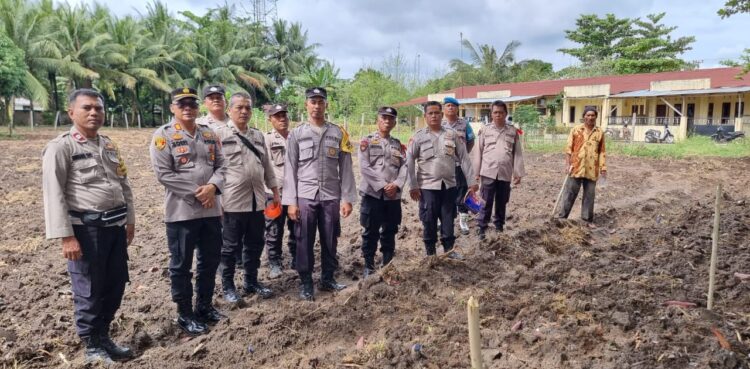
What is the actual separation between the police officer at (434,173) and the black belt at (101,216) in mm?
2630

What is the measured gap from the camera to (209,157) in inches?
140

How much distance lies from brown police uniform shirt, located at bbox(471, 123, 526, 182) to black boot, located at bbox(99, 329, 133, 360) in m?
4.06

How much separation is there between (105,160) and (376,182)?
7.23 ft

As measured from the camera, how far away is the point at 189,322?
3.53m

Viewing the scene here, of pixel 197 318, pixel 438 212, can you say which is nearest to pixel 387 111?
pixel 438 212

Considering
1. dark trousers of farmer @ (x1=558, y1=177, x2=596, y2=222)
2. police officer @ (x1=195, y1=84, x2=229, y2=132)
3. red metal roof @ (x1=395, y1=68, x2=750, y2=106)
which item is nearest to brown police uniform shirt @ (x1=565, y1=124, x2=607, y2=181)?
dark trousers of farmer @ (x1=558, y1=177, x2=596, y2=222)

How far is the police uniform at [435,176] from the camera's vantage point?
4898 millimetres

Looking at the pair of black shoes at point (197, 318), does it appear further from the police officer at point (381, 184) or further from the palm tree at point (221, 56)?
the palm tree at point (221, 56)

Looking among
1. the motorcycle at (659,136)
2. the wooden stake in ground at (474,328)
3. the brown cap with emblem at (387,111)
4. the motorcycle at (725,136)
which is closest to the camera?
the wooden stake in ground at (474,328)

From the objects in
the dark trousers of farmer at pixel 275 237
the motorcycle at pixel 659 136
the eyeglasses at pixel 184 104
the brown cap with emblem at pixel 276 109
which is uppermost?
the brown cap with emblem at pixel 276 109

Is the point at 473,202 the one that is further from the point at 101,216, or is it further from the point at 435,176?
the point at 101,216

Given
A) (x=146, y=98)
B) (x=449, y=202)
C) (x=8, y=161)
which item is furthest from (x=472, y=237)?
(x=146, y=98)

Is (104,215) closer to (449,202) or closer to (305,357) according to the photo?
(305,357)

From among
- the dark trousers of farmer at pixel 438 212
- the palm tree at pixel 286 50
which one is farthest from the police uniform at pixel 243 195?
the palm tree at pixel 286 50
